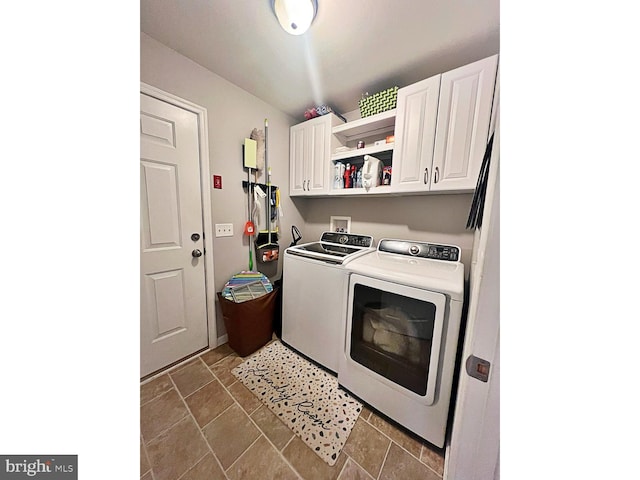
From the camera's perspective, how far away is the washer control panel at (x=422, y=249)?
1539 millimetres

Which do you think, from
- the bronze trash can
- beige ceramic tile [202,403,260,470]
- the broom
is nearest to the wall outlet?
the broom

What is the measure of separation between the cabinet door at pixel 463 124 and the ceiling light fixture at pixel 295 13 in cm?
95

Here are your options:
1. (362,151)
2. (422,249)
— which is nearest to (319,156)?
(362,151)

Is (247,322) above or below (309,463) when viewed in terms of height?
above

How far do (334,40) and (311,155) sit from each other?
0.91 meters

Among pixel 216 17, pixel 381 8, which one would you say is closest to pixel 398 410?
pixel 381 8

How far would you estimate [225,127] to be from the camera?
1.77m

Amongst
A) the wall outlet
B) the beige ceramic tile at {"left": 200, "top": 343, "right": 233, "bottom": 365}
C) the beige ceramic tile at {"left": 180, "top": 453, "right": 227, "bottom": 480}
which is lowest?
the beige ceramic tile at {"left": 180, "top": 453, "right": 227, "bottom": 480}

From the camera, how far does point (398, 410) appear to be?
1.22 m

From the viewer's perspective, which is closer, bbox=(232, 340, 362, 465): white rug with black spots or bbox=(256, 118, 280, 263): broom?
bbox=(232, 340, 362, 465): white rug with black spots

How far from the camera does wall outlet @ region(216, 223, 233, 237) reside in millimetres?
1822

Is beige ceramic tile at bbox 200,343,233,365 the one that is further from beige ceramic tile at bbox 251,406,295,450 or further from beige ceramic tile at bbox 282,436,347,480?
beige ceramic tile at bbox 282,436,347,480

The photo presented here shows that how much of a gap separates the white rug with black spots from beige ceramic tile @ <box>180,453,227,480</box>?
14.5 inches

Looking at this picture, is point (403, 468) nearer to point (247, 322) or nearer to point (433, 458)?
point (433, 458)
